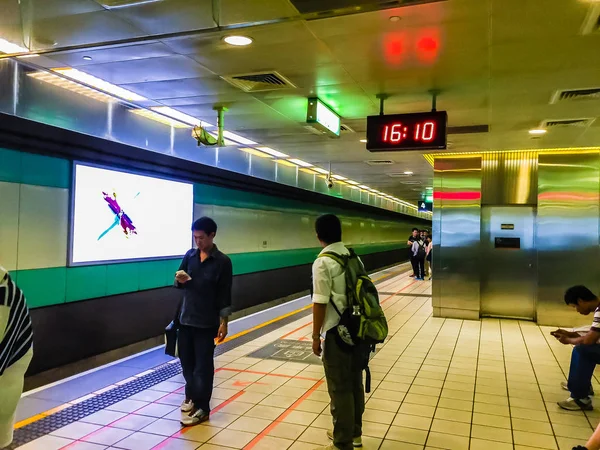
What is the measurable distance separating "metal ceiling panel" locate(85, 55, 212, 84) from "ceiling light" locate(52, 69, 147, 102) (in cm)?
20

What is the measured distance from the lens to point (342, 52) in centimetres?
397

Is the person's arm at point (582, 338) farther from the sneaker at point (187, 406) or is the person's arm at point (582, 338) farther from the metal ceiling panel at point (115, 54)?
the metal ceiling panel at point (115, 54)

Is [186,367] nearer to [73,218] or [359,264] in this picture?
[359,264]

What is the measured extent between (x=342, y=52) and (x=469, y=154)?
580 centimetres

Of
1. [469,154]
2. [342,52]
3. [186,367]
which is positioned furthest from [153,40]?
[469,154]

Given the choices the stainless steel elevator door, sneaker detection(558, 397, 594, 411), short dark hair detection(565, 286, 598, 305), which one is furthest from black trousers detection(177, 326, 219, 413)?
the stainless steel elevator door

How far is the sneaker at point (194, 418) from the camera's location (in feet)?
12.8

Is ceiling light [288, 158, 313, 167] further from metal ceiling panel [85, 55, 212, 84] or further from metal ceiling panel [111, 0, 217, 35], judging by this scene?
metal ceiling panel [111, 0, 217, 35]

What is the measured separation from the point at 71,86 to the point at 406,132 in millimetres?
3531

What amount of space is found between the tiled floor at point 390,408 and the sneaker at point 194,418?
0.22 ft

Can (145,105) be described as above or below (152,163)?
above

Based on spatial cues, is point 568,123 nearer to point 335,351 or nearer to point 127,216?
point 335,351

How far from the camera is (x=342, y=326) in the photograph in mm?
3258

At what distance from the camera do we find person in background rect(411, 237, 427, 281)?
16.0 m
